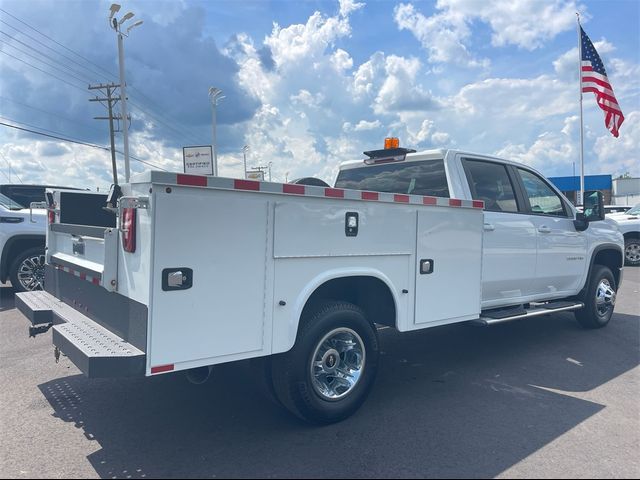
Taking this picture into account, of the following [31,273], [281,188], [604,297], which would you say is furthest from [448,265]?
[31,273]

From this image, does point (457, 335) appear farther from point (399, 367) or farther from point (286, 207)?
point (286, 207)

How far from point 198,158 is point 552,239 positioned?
10283 mm

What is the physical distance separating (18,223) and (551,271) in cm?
778

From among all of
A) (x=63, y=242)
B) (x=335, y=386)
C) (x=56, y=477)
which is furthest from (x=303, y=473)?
(x=63, y=242)

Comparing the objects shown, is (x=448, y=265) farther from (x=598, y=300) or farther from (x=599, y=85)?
(x=599, y=85)

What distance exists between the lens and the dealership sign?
541 inches

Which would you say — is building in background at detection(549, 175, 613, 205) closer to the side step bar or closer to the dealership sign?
the dealership sign

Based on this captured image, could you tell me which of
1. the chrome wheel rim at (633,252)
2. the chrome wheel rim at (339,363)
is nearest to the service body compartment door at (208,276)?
the chrome wheel rim at (339,363)

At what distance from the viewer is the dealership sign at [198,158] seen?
1374cm

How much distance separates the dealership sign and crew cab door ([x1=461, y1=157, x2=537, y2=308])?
9709 mm

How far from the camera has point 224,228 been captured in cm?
303

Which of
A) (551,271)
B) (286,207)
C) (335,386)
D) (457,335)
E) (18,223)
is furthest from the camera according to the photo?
(18,223)

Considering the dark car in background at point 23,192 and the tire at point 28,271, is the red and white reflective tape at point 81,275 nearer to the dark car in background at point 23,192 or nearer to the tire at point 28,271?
the tire at point 28,271

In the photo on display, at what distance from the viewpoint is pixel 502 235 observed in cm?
514
